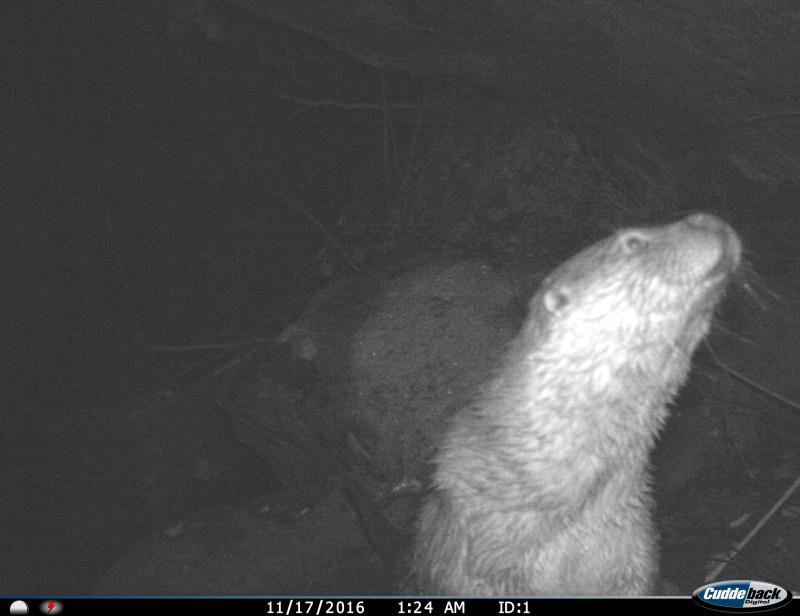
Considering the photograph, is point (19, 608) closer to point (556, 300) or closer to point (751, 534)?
point (556, 300)

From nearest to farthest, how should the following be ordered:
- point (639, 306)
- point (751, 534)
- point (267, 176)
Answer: point (639, 306)
point (751, 534)
point (267, 176)

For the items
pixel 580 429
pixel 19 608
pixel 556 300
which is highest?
pixel 556 300

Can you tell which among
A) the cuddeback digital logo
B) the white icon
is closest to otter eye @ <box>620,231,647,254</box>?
the cuddeback digital logo

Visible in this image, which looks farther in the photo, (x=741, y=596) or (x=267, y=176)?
(x=267, y=176)

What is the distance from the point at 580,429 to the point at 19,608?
2.03 feet

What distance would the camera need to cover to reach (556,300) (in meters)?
0.73

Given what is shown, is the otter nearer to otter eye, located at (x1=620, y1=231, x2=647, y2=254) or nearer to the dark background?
otter eye, located at (x1=620, y1=231, x2=647, y2=254)

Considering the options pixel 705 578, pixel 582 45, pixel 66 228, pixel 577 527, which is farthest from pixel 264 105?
pixel 705 578

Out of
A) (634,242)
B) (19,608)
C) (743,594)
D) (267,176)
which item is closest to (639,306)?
(634,242)

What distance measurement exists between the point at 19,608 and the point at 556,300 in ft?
2.13

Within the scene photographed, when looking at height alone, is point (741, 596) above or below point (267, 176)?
below

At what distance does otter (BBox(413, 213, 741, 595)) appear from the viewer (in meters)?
0.69

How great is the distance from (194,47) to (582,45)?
1.76ft

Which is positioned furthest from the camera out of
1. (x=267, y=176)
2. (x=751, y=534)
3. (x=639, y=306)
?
(x=267, y=176)
